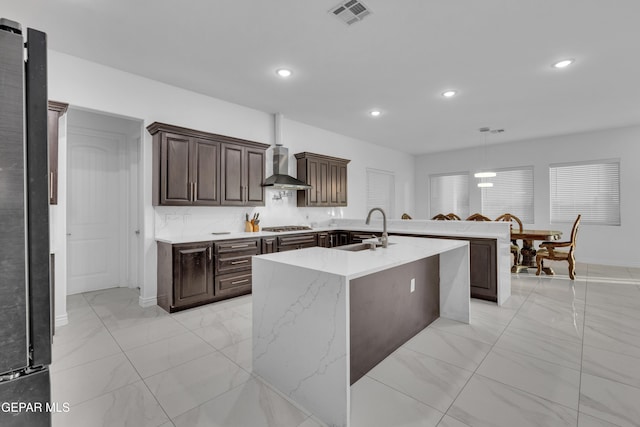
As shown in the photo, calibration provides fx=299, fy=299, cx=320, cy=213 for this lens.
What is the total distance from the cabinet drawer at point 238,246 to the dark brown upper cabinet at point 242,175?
0.61m

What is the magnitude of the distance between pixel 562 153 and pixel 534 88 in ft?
12.0

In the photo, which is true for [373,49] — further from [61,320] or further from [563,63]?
[61,320]

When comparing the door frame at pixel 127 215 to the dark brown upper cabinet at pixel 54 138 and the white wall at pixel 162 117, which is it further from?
the dark brown upper cabinet at pixel 54 138

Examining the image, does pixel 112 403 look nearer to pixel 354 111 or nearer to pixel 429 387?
pixel 429 387

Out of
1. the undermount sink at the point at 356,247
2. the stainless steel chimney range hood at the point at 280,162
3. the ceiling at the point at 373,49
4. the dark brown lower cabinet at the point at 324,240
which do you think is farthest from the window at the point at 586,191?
the undermount sink at the point at 356,247

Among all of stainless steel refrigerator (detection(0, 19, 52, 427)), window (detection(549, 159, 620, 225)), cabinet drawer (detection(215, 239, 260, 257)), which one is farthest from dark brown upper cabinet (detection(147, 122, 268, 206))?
window (detection(549, 159, 620, 225))

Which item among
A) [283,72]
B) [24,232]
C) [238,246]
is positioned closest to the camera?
[24,232]

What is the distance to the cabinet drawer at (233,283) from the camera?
→ 3869 mm

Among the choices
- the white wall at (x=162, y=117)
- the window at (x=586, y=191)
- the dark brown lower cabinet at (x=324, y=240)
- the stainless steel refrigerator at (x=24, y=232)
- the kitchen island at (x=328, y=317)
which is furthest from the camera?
the window at (x=586, y=191)

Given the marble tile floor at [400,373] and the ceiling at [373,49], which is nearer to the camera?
the marble tile floor at [400,373]

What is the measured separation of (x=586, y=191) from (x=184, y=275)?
8.12m

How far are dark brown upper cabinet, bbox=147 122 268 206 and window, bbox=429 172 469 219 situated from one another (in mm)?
5985

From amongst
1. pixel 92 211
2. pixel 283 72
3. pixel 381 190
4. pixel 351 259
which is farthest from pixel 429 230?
pixel 92 211

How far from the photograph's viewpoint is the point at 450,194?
8609 millimetres
